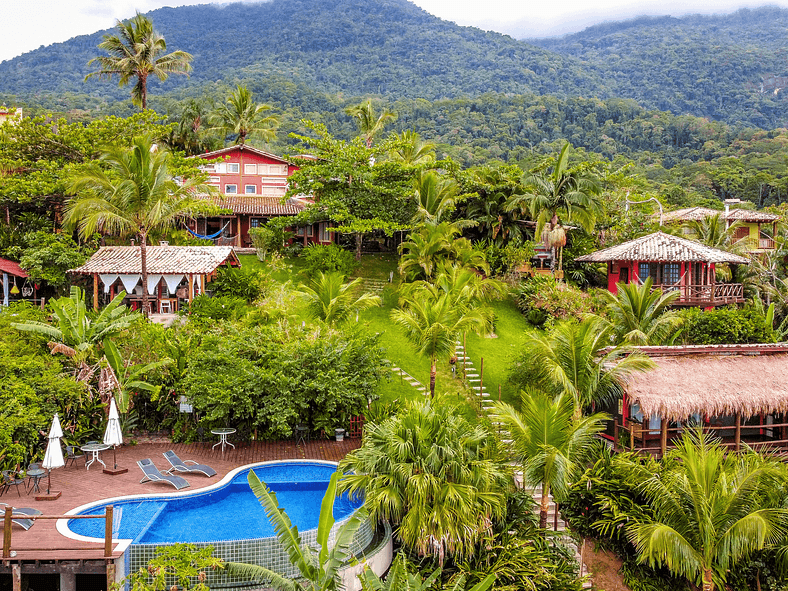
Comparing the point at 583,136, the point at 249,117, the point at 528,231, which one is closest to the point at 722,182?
the point at 583,136

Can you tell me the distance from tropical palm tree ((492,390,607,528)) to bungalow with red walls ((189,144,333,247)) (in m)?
24.2

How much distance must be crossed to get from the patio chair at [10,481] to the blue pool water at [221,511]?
226cm

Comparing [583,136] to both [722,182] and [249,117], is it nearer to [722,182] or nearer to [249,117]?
[722,182]

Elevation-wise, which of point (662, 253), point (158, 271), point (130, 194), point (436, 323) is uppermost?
point (130, 194)

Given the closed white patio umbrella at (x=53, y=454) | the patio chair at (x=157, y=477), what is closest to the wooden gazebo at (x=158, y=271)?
the patio chair at (x=157, y=477)

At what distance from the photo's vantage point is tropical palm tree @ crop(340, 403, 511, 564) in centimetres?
1278

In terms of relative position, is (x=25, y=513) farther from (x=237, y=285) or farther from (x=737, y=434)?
(x=737, y=434)

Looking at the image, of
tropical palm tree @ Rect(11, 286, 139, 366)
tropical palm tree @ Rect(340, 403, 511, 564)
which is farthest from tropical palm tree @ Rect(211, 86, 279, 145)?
tropical palm tree @ Rect(340, 403, 511, 564)

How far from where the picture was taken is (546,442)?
46.0 feet

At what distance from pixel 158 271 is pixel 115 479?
433 inches

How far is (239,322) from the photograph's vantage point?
856 inches

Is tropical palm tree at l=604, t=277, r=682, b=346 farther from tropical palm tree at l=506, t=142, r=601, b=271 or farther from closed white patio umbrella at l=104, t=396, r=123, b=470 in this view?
closed white patio umbrella at l=104, t=396, r=123, b=470

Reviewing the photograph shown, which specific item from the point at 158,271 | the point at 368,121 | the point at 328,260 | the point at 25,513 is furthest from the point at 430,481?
the point at 368,121

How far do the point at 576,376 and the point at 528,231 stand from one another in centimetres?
1839
